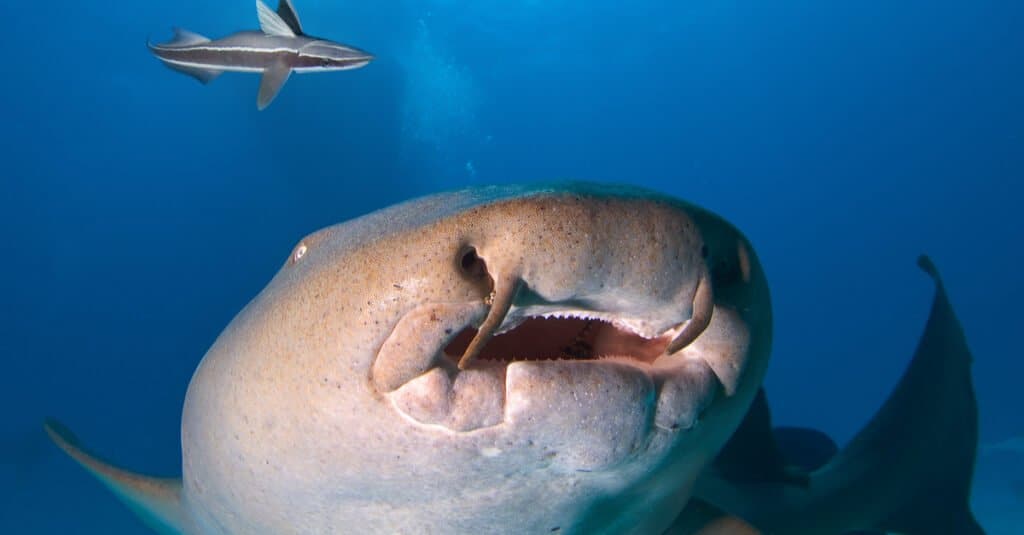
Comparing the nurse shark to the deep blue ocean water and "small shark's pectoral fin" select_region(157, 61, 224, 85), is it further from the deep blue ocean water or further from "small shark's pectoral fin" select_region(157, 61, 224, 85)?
the deep blue ocean water

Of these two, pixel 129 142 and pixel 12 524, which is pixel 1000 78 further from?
pixel 12 524

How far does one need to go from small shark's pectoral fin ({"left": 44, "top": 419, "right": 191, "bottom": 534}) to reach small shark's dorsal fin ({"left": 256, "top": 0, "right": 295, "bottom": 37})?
317 cm

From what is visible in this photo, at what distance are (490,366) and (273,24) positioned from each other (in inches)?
170

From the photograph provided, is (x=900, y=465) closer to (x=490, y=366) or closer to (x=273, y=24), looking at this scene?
(x=490, y=366)

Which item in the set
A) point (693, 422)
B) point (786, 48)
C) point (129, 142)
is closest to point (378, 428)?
point (693, 422)

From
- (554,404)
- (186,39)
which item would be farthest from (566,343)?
(186,39)

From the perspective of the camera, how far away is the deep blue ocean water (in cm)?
3183

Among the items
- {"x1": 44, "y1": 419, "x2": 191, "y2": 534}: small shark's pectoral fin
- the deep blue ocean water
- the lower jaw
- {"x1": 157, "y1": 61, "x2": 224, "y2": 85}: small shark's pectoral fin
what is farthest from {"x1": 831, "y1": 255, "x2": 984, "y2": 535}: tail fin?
the deep blue ocean water

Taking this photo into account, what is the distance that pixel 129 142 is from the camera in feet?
130

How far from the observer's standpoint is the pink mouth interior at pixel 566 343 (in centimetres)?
145

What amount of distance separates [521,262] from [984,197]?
3188 inches

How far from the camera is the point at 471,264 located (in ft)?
3.67

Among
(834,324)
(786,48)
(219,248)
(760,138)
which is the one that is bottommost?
(834,324)

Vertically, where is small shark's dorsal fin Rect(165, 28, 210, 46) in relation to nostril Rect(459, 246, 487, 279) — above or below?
above
